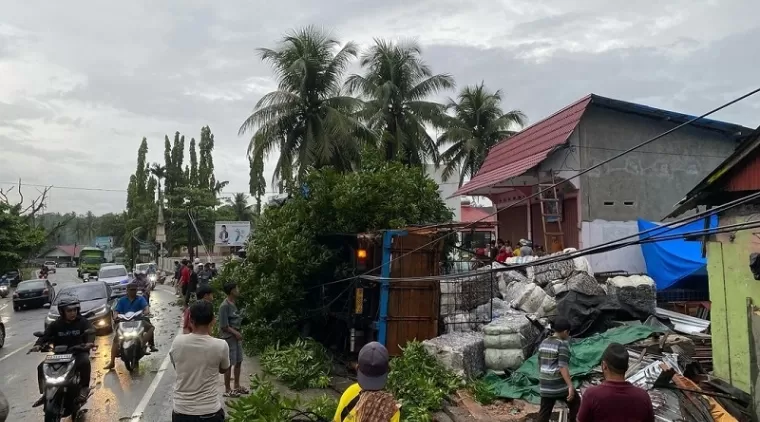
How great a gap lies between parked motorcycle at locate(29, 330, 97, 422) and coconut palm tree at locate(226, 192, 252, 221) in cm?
5849

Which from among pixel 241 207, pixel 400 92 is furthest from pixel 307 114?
pixel 241 207

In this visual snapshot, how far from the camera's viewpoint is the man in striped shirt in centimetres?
595

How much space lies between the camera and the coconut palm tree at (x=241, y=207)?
214 ft

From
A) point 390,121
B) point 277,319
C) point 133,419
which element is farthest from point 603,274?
point 390,121

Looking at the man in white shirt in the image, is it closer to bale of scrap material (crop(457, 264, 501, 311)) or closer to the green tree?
bale of scrap material (crop(457, 264, 501, 311))

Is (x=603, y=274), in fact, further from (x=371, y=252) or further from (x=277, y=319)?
(x=277, y=319)

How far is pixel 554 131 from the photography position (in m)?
18.2

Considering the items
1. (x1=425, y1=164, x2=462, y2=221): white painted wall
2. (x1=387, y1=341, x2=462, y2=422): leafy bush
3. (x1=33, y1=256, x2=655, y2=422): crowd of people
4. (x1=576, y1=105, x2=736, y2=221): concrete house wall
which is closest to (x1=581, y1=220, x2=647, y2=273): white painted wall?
(x1=576, y1=105, x2=736, y2=221): concrete house wall

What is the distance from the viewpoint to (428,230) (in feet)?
34.0

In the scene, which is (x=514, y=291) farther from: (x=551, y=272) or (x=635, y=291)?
(x=635, y=291)

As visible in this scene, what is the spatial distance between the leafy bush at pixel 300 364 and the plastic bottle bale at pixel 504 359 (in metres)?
2.68

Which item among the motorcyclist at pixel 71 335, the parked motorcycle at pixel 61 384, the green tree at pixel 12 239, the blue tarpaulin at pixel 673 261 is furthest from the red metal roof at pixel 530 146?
the green tree at pixel 12 239

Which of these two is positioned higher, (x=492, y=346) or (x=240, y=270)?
(x=240, y=270)

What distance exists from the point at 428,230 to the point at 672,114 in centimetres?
1105
